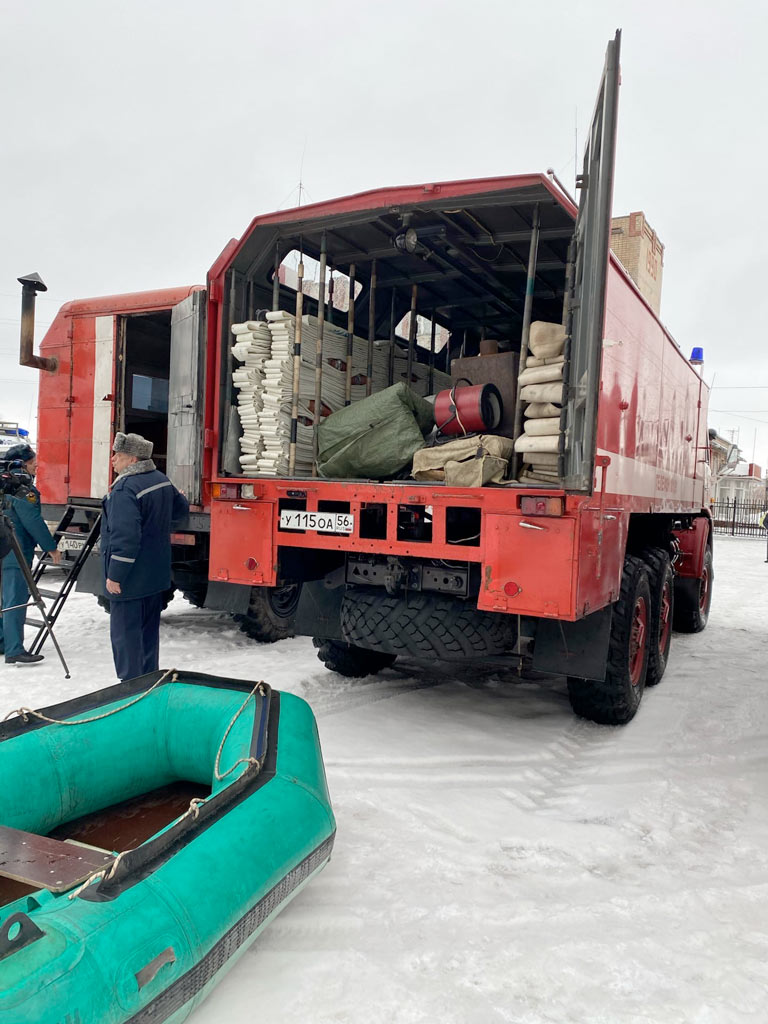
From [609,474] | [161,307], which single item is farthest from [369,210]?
[161,307]

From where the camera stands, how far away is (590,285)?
3.41 m

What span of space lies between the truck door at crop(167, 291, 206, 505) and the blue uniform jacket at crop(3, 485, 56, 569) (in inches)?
44.5

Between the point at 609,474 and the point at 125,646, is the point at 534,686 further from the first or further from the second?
the point at 125,646

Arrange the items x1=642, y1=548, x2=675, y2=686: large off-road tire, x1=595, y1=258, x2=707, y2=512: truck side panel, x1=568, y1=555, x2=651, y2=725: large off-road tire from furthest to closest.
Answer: x1=642, y1=548, x2=675, y2=686: large off-road tire, x1=568, y1=555, x2=651, y2=725: large off-road tire, x1=595, y1=258, x2=707, y2=512: truck side panel

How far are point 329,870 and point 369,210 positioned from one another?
11.4ft

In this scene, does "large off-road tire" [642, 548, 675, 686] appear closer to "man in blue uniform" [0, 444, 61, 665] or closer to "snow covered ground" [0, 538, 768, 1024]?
"snow covered ground" [0, 538, 768, 1024]

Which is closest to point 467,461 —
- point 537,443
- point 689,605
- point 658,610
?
point 537,443

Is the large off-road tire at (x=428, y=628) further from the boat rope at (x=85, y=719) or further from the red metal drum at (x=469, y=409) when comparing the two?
the boat rope at (x=85, y=719)

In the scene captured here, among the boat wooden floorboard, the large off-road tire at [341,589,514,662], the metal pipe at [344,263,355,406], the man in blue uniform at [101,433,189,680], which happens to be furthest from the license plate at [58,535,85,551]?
the boat wooden floorboard

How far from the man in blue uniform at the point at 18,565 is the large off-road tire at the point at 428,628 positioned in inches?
117

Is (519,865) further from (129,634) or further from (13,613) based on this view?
(13,613)

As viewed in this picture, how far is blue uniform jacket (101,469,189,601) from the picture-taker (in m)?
4.14

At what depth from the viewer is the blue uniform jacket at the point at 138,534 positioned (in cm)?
414

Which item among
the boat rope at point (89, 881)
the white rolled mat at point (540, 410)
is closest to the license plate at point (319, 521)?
the white rolled mat at point (540, 410)
